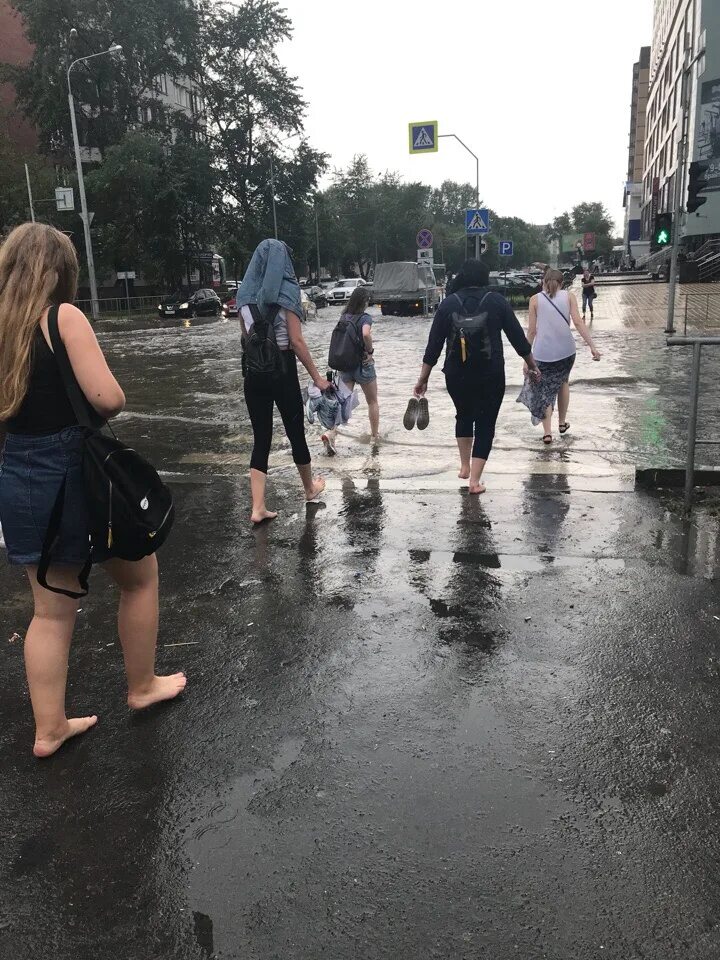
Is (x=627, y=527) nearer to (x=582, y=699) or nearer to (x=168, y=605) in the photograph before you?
(x=582, y=699)

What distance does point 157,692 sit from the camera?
3398 millimetres

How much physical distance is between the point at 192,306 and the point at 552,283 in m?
34.0

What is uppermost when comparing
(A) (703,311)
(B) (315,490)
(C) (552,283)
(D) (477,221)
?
(D) (477,221)

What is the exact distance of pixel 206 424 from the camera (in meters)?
10.1

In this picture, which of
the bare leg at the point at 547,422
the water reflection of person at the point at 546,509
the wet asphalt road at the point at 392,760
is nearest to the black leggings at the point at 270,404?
the wet asphalt road at the point at 392,760

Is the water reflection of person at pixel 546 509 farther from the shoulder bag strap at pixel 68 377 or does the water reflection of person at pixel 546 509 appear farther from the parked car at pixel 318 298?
the parked car at pixel 318 298

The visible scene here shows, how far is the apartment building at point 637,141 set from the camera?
92662 millimetres

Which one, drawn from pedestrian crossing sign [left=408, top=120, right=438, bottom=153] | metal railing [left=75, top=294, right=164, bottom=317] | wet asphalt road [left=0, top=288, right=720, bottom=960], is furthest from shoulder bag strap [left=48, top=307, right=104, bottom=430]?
metal railing [left=75, top=294, right=164, bottom=317]

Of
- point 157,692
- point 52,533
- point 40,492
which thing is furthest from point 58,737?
point 40,492

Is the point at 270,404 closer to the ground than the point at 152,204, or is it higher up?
closer to the ground

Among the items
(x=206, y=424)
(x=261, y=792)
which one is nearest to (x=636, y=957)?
(x=261, y=792)

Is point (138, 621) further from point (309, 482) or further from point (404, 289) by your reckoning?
point (404, 289)

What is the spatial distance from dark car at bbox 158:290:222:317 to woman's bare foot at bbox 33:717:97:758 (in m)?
37.4

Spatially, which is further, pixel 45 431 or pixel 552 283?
pixel 552 283
